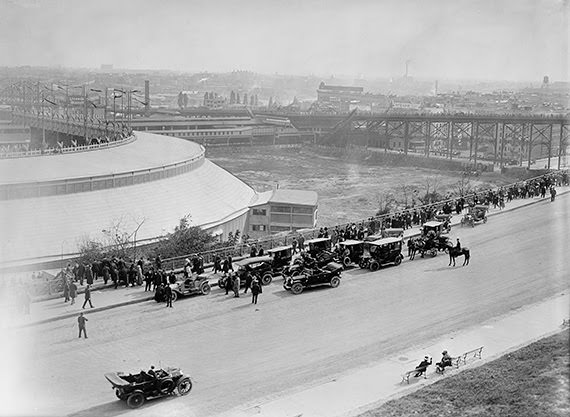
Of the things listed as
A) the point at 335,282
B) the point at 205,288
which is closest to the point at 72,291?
the point at 205,288

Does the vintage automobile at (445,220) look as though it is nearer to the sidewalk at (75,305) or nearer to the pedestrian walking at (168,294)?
the sidewalk at (75,305)

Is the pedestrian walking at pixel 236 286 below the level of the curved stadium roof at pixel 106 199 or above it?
below

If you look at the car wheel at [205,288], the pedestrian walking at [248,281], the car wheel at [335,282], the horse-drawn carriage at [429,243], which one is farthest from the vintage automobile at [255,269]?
the horse-drawn carriage at [429,243]

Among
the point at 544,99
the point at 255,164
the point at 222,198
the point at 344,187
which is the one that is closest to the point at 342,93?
the point at 544,99

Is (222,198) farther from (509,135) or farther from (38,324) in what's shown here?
(509,135)

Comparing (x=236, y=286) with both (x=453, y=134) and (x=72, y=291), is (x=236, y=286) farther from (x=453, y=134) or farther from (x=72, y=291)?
(x=453, y=134)

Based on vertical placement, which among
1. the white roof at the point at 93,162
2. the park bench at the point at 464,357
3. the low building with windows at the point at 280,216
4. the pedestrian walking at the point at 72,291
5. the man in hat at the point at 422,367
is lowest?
the low building with windows at the point at 280,216
